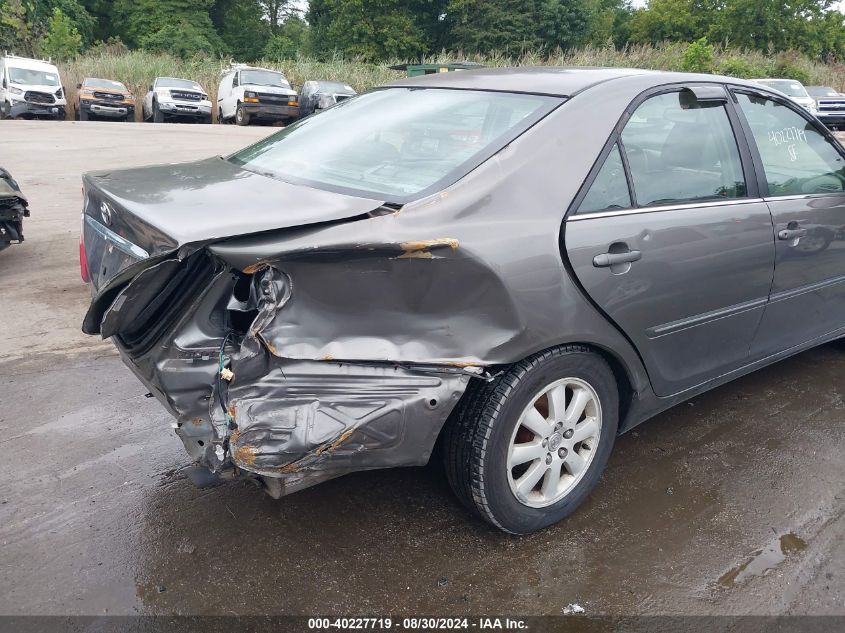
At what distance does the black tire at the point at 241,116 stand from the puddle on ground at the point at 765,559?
21.6 meters

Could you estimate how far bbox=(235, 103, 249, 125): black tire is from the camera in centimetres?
2196

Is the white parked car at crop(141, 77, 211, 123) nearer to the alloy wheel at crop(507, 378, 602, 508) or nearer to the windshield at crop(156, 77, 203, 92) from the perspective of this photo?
the windshield at crop(156, 77, 203, 92)

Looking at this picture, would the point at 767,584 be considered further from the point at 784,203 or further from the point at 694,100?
the point at 694,100

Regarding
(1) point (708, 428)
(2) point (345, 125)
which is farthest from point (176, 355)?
(1) point (708, 428)

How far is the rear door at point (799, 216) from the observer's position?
3.34 meters

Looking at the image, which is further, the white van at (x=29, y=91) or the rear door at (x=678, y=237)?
the white van at (x=29, y=91)

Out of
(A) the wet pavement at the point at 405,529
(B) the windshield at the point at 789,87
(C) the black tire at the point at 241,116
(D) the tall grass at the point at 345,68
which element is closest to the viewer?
(A) the wet pavement at the point at 405,529

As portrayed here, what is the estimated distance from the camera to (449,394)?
7.48ft

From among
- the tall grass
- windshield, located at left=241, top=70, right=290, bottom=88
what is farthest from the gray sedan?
the tall grass

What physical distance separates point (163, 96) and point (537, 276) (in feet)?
74.4

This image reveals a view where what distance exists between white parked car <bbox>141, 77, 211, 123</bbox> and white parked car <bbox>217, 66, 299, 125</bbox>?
0.90 meters

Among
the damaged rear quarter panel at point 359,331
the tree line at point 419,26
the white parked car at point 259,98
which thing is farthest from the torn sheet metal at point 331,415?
the tree line at point 419,26

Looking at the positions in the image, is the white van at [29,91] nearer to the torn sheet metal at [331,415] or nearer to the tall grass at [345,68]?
the tall grass at [345,68]

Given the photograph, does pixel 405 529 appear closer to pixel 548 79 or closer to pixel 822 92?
pixel 548 79
